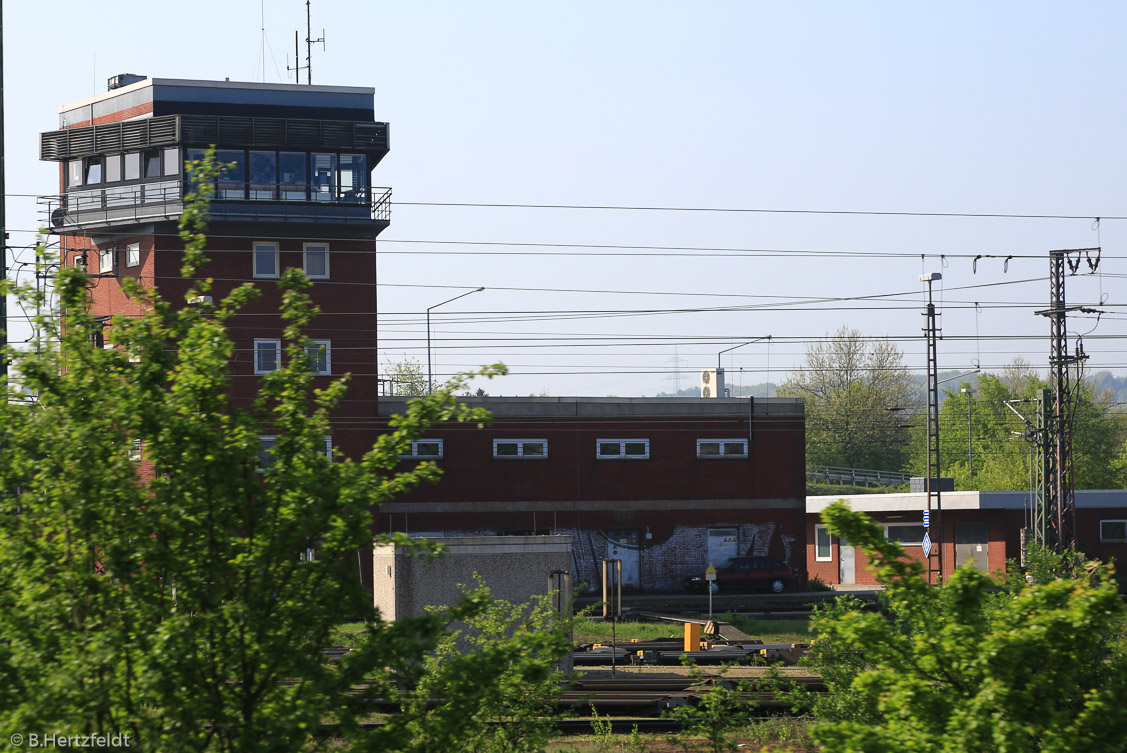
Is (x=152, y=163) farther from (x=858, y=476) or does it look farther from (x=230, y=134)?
(x=858, y=476)

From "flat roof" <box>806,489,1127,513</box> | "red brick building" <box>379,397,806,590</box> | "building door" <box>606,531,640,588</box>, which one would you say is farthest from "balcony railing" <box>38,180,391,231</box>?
"flat roof" <box>806,489,1127,513</box>

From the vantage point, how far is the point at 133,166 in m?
42.3

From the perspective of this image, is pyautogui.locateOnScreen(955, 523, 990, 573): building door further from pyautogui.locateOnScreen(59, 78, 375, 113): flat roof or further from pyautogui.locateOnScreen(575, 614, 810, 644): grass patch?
pyautogui.locateOnScreen(59, 78, 375, 113): flat roof

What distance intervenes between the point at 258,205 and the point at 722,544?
23436 millimetres

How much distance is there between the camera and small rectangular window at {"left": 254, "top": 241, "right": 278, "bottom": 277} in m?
41.3

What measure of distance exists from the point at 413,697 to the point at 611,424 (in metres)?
37.0

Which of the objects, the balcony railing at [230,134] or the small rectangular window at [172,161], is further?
the small rectangular window at [172,161]

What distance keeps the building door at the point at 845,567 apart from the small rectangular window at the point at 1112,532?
11.5 meters

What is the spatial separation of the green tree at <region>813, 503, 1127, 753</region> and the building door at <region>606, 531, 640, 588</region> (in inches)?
1453

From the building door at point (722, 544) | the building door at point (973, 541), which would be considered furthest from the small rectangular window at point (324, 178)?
the building door at point (973, 541)

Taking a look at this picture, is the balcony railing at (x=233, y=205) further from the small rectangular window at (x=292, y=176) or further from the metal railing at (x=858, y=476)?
the metal railing at (x=858, y=476)

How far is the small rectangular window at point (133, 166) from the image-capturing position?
42156 millimetres

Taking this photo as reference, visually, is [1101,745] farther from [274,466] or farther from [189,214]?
[189,214]

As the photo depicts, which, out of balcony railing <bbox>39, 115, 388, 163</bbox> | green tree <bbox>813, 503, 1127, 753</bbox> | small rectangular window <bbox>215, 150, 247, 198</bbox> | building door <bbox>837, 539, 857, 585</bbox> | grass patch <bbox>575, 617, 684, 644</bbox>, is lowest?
building door <bbox>837, 539, 857, 585</bbox>
